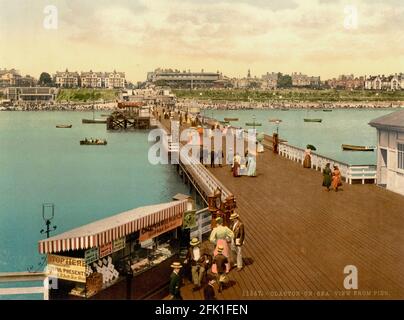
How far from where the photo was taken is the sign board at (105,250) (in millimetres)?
10641

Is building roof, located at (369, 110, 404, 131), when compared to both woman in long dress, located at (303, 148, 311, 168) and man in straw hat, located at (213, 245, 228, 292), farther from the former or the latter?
→ man in straw hat, located at (213, 245, 228, 292)

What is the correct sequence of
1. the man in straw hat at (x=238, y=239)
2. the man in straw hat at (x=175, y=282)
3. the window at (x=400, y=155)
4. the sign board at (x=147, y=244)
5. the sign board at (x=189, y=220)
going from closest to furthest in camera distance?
the man in straw hat at (x=175, y=282) → the sign board at (x=147, y=244) → the man in straw hat at (x=238, y=239) → the sign board at (x=189, y=220) → the window at (x=400, y=155)

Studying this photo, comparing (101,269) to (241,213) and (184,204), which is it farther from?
(241,213)

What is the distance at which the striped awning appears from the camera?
1003 centimetres

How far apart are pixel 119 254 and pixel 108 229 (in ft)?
3.54

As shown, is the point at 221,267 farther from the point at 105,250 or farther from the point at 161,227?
the point at 105,250

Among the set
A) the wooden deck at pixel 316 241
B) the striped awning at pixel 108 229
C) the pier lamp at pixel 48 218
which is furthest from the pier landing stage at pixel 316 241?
the pier lamp at pixel 48 218

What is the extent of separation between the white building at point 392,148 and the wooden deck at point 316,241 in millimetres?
667

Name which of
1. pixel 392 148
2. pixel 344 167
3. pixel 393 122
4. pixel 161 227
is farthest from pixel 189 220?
pixel 344 167

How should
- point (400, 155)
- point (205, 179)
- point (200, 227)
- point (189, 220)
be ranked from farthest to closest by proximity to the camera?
point (205, 179) → point (400, 155) → point (200, 227) → point (189, 220)

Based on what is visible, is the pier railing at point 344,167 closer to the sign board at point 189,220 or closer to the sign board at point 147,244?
the sign board at point 189,220

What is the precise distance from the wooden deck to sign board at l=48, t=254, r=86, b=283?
230cm

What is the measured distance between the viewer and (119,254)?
11594 mm

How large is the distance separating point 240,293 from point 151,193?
2968 cm
